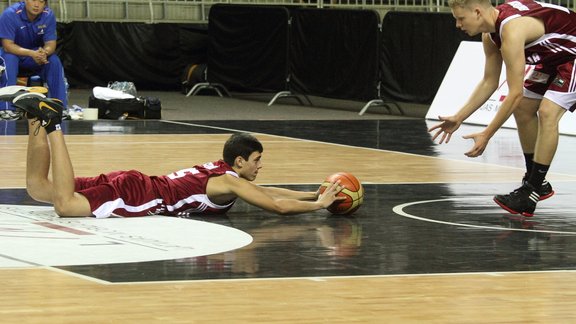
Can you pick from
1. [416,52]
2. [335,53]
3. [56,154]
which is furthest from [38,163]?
[335,53]

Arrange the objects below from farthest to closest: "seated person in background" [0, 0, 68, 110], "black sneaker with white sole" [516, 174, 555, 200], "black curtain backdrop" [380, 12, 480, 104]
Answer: "black curtain backdrop" [380, 12, 480, 104]
"seated person in background" [0, 0, 68, 110]
"black sneaker with white sole" [516, 174, 555, 200]

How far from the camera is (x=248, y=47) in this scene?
21.7 meters

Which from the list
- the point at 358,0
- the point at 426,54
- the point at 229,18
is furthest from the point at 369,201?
the point at 358,0

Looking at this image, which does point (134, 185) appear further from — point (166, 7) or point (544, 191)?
point (166, 7)

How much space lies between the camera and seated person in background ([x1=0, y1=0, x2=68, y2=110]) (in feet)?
52.9

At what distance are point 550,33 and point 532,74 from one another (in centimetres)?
42

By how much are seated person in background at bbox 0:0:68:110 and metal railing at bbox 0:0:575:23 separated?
6.40 m

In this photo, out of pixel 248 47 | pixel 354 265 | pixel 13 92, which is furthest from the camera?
pixel 248 47

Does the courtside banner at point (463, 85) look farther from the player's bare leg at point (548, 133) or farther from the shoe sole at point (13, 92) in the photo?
the shoe sole at point (13, 92)

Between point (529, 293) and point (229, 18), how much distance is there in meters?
16.6

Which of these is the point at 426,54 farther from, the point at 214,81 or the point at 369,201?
the point at 369,201

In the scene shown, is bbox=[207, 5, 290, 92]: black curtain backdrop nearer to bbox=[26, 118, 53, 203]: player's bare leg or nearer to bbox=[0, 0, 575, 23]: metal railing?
bbox=[0, 0, 575, 23]: metal railing

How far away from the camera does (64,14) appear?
23.3 m

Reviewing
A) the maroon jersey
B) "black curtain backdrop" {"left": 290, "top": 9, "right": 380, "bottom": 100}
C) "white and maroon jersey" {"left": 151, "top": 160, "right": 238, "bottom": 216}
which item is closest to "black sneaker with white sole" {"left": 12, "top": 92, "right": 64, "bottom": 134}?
the maroon jersey
